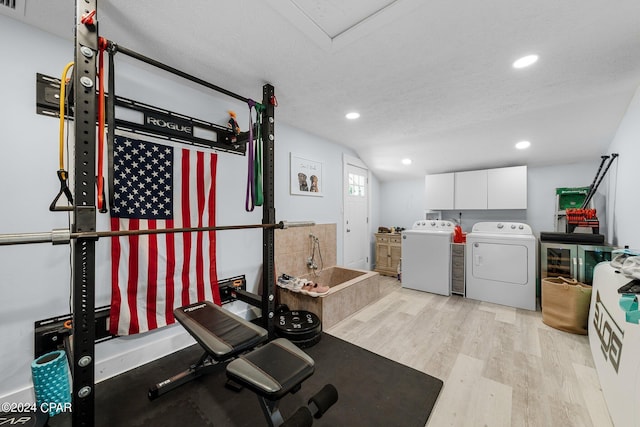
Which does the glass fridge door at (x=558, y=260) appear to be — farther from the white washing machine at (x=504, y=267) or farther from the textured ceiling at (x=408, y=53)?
the textured ceiling at (x=408, y=53)

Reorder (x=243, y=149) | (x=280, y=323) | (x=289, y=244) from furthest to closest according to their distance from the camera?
(x=289, y=244) → (x=243, y=149) → (x=280, y=323)

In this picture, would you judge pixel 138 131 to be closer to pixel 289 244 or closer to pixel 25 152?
pixel 25 152

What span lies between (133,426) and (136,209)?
1419 millimetres

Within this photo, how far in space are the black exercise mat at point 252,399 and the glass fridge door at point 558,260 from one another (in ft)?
7.73

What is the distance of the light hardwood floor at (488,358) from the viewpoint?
1537 mm

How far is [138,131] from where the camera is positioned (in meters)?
1.95

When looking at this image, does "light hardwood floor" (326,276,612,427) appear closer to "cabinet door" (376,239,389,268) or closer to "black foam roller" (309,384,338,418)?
"black foam roller" (309,384,338,418)

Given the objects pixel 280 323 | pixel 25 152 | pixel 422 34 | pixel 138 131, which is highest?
pixel 422 34

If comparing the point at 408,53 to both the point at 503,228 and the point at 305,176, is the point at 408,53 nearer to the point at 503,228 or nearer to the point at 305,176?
the point at 305,176

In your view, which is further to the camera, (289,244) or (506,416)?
(289,244)

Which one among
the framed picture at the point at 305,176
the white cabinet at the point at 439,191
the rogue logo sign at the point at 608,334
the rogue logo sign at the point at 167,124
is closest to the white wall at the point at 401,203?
the white cabinet at the point at 439,191

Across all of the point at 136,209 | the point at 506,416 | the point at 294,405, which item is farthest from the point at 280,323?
the point at 506,416

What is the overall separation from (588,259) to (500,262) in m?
0.83

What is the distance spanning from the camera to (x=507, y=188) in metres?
3.78
